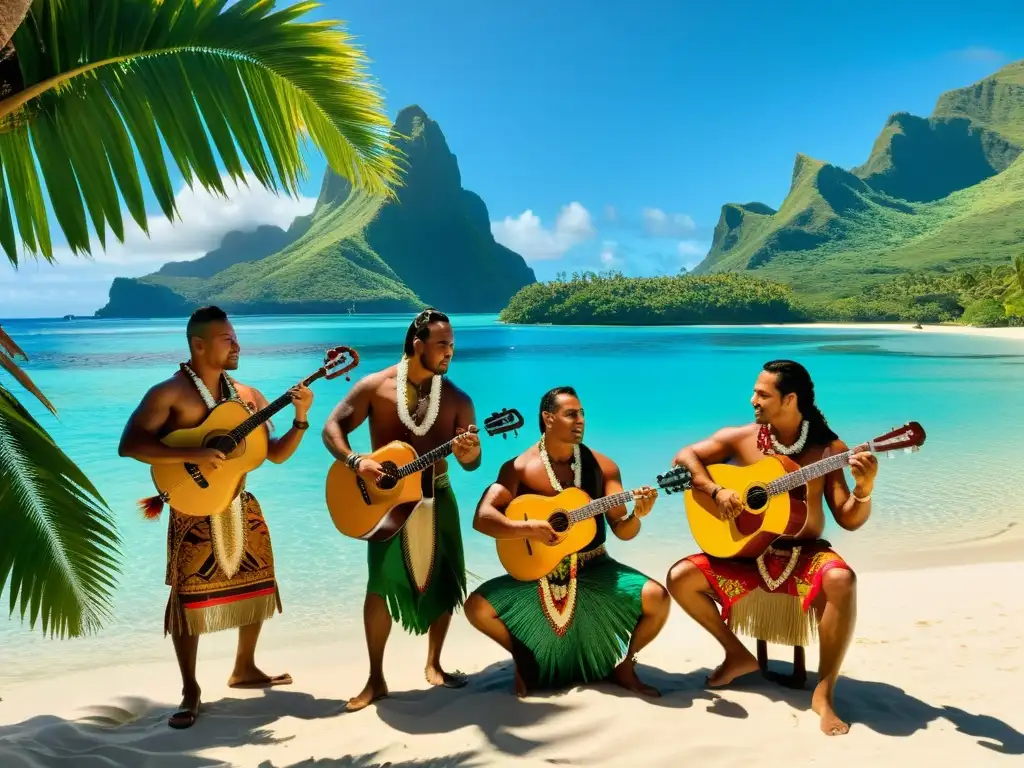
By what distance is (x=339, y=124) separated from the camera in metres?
3.28

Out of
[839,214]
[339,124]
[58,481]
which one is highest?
[839,214]

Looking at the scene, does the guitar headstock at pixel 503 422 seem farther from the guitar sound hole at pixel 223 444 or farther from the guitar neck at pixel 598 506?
the guitar sound hole at pixel 223 444

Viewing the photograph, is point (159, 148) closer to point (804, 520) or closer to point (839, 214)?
point (804, 520)

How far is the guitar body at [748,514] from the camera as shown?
3.49 meters

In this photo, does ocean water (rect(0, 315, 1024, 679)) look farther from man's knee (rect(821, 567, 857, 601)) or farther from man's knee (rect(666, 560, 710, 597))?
man's knee (rect(821, 567, 857, 601))

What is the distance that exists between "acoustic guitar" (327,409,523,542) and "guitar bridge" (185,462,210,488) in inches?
21.9

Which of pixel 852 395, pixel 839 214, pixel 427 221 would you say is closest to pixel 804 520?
pixel 852 395

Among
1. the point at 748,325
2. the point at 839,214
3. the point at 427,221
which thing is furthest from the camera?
the point at 427,221

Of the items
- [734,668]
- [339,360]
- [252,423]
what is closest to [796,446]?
[734,668]

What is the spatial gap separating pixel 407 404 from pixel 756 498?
164 centimetres

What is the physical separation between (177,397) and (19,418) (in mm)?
1081

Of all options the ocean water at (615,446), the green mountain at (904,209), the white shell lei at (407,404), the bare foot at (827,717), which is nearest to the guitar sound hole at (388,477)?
the white shell lei at (407,404)

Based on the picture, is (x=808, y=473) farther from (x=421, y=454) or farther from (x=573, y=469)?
(x=421, y=454)

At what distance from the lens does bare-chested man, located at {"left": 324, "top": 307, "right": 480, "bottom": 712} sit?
149 inches
